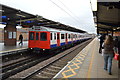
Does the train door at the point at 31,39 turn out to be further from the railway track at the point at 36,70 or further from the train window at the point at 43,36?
the railway track at the point at 36,70

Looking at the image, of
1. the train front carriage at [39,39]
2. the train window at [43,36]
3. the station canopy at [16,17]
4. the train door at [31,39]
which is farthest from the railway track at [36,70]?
the station canopy at [16,17]

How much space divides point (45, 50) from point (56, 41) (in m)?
1.96

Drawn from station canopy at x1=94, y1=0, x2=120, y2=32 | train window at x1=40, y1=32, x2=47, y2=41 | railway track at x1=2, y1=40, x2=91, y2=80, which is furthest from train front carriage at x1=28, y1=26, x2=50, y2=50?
station canopy at x1=94, y1=0, x2=120, y2=32

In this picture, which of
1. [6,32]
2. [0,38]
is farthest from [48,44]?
Result: [0,38]

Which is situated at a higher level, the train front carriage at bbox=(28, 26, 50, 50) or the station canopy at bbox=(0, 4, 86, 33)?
the station canopy at bbox=(0, 4, 86, 33)

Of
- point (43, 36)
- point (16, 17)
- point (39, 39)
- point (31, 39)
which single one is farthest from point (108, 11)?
point (16, 17)

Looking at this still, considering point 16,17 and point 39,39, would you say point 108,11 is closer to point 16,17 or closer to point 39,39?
point 39,39

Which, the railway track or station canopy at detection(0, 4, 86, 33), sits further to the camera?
station canopy at detection(0, 4, 86, 33)

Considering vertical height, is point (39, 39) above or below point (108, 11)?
below

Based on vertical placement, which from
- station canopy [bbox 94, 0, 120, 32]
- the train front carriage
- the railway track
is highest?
station canopy [bbox 94, 0, 120, 32]

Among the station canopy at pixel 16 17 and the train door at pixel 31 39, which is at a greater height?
the station canopy at pixel 16 17

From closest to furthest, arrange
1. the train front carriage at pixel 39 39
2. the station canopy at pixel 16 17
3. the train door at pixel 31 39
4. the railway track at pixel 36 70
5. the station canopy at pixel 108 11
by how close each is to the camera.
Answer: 1. the railway track at pixel 36 70
2. the station canopy at pixel 108 11
3. the station canopy at pixel 16 17
4. the train front carriage at pixel 39 39
5. the train door at pixel 31 39

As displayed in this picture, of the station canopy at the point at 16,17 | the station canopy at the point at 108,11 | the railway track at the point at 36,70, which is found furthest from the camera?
the station canopy at the point at 16,17

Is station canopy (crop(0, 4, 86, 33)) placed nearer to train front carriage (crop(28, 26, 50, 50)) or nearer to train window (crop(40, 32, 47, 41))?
train front carriage (crop(28, 26, 50, 50))
